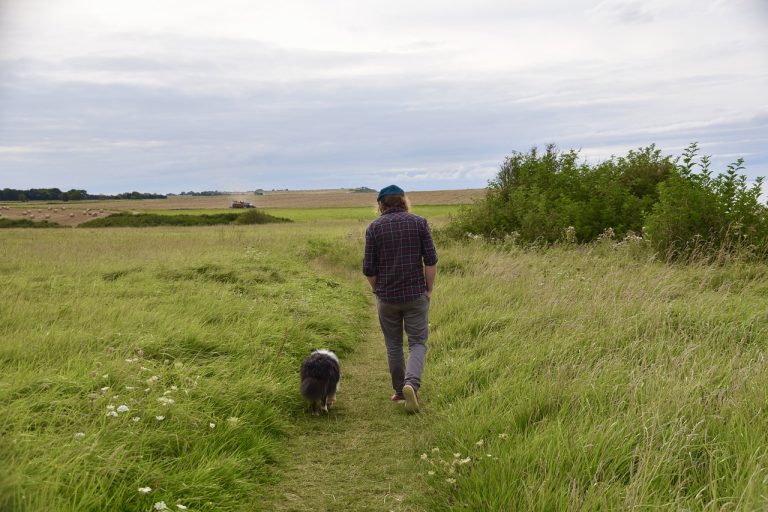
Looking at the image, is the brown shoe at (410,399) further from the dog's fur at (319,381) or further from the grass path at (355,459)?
the dog's fur at (319,381)

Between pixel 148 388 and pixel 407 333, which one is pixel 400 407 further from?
pixel 148 388

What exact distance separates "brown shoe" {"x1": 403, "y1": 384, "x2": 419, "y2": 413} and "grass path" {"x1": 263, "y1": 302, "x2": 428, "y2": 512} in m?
0.09

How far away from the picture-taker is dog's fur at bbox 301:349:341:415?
566 cm

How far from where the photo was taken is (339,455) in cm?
487

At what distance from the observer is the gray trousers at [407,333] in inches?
231

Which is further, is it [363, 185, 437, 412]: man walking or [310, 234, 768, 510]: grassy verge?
[363, 185, 437, 412]: man walking

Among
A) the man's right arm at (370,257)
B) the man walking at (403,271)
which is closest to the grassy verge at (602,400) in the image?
the man walking at (403,271)

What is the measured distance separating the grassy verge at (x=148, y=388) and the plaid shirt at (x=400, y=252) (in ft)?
5.89

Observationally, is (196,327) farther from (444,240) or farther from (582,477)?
(444,240)

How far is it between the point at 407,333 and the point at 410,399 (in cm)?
78

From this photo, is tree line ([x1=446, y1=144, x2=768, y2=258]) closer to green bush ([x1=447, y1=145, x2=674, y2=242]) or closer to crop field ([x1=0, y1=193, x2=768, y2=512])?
green bush ([x1=447, y1=145, x2=674, y2=242])

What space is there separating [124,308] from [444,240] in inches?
560

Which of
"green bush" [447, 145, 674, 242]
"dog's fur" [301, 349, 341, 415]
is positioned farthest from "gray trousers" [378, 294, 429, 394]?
"green bush" [447, 145, 674, 242]

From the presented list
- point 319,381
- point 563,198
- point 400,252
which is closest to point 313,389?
point 319,381
